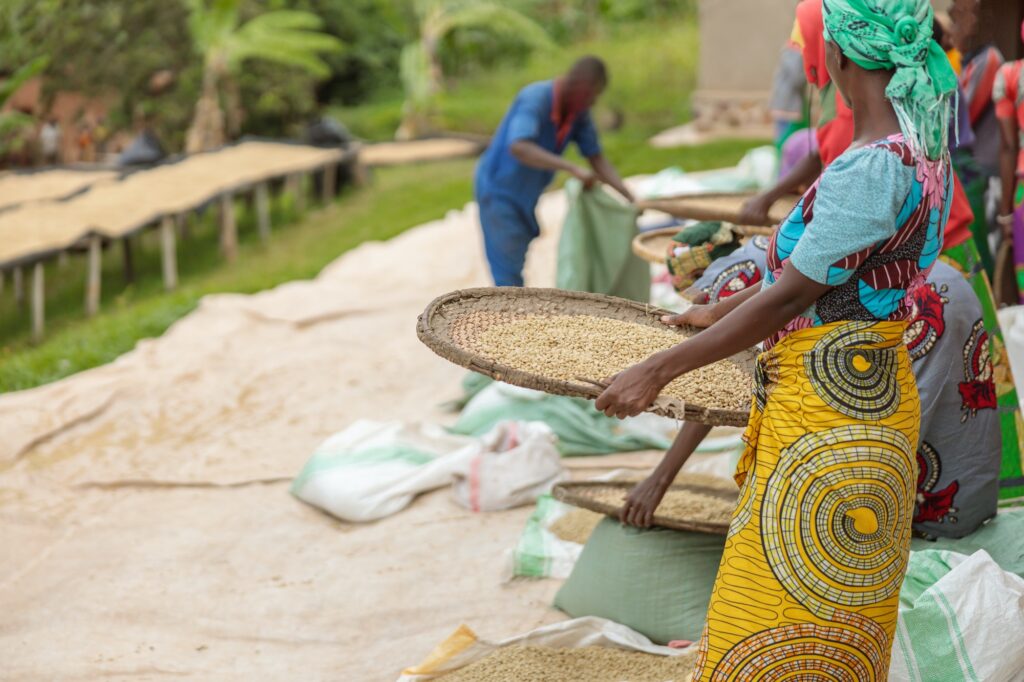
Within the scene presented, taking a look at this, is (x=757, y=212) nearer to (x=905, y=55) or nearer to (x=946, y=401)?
(x=946, y=401)

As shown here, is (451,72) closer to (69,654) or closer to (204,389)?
(204,389)

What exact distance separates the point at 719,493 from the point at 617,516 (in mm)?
413

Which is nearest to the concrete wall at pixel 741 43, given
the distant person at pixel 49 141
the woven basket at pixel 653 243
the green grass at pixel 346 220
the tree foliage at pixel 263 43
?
the green grass at pixel 346 220

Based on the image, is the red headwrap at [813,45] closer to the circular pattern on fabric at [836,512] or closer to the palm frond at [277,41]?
the circular pattern on fabric at [836,512]

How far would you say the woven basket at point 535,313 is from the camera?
82.6 inches

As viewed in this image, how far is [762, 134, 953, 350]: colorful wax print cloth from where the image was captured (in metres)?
1.79

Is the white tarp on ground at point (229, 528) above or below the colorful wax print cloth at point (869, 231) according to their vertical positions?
below

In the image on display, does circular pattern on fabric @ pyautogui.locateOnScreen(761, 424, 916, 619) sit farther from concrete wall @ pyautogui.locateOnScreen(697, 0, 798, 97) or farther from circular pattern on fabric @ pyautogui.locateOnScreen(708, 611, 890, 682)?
concrete wall @ pyautogui.locateOnScreen(697, 0, 798, 97)

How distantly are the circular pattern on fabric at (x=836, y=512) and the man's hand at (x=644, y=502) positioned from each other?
3.50ft

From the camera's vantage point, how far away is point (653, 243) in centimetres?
416

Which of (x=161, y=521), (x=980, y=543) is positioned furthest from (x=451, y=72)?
(x=980, y=543)

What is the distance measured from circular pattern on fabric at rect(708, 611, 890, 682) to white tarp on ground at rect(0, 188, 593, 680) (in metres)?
1.35

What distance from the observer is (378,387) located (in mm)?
5988

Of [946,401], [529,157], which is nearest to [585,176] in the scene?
[529,157]
